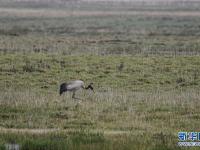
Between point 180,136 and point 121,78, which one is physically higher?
point 121,78

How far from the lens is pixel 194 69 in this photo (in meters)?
28.1

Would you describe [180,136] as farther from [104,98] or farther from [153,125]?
[104,98]

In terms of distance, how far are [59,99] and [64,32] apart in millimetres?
40410

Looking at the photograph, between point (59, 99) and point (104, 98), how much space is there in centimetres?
162

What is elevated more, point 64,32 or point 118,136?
point 64,32

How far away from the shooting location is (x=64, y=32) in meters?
60.0

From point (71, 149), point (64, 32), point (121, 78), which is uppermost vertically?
point (64, 32)

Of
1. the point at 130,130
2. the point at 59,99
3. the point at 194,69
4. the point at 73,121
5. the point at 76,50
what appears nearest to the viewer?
the point at 130,130

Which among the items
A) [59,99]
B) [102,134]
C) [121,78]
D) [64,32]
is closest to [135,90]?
[121,78]

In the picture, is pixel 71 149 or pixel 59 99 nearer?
pixel 71 149

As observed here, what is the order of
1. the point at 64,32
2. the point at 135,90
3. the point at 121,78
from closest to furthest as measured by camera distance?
the point at 135,90, the point at 121,78, the point at 64,32

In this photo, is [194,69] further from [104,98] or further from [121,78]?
[104,98]

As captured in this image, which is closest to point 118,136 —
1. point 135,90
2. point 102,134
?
point 102,134

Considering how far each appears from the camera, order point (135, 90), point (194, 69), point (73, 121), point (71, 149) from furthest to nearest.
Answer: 1. point (194, 69)
2. point (135, 90)
3. point (73, 121)
4. point (71, 149)
